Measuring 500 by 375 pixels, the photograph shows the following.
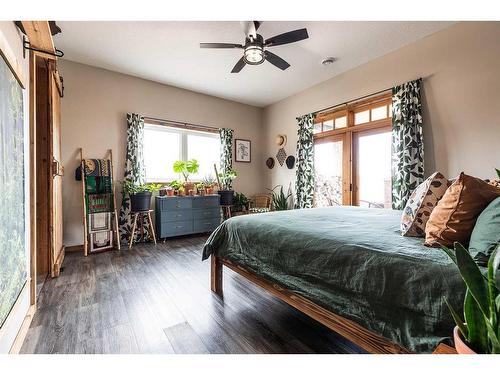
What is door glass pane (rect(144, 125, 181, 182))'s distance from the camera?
14.1ft

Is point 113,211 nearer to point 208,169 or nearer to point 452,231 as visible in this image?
point 208,169

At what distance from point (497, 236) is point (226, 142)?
14.5 feet

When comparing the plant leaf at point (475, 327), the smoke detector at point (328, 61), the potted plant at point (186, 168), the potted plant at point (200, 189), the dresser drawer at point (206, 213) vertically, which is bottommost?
the dresser drawer at point (206, 213)

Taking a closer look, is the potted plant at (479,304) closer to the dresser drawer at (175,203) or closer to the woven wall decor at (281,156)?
the dresser drawer at (175,203)

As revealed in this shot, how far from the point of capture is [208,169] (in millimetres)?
4969

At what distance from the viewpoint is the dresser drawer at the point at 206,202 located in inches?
170

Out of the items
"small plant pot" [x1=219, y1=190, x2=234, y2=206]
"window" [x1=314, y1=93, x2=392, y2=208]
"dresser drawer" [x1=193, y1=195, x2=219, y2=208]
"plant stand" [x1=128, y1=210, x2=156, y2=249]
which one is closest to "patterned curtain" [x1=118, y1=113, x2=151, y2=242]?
"plant stand" [x1=128, y1=210, x2=156, y2=249]

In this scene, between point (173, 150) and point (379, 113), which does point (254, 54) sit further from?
point (173, 150)

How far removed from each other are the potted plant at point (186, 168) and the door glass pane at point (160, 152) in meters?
0.22

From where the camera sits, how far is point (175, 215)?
411cm

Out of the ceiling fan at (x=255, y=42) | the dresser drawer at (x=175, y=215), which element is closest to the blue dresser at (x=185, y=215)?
the dresser drawer at (x=175, y=215)
